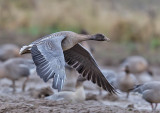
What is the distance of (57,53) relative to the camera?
795 cm

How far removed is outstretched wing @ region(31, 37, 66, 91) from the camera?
23.4ft

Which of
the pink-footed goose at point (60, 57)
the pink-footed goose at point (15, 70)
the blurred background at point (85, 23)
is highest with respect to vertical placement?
the blurred background at point (85, 23)

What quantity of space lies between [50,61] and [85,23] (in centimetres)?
1660

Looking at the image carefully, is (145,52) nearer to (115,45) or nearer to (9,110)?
(115,45)

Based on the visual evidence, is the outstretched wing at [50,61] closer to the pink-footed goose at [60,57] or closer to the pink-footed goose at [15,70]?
the pink-footed goose at [60,57]

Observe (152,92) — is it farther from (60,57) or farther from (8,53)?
(8,53)

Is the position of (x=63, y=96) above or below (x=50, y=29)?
below

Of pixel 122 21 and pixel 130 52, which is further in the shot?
pixel 122 21

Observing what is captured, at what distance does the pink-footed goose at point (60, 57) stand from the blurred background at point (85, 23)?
11.0 m

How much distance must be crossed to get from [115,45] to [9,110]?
49.6ft

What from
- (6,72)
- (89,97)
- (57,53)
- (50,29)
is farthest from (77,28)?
(57,53)

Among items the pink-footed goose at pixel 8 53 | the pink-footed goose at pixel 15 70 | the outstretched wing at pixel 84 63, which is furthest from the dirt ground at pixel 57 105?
the pink-footed goose at pixel 8 53

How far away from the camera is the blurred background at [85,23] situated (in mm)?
21678

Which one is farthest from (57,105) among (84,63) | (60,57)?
(84,63)
